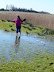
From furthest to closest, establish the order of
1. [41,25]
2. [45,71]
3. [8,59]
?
[41,25]
[8,59]
[45,71]

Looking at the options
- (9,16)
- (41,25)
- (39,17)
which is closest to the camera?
(41,25)

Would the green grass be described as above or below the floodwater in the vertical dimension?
above

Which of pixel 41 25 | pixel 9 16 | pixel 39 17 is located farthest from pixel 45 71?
pixel 9 16

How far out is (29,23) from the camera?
2395 cm

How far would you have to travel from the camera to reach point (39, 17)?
24141 millimetres

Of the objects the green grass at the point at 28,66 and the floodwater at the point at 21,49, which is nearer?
the green grass at the point at 28,66

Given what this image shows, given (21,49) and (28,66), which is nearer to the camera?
(28,66)

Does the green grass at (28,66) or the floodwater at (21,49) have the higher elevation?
the green grass at (28,66)

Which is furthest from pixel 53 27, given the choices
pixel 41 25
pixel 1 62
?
pixel 1 62

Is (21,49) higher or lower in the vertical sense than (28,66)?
lower

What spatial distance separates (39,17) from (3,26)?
5708 millimetres

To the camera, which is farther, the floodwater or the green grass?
the floodwater

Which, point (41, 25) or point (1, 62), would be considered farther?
point (41, 25)

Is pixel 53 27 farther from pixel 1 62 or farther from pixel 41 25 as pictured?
pixel 1 62
